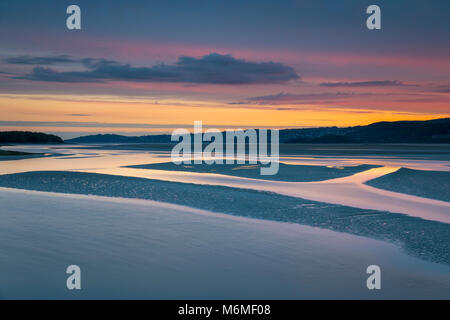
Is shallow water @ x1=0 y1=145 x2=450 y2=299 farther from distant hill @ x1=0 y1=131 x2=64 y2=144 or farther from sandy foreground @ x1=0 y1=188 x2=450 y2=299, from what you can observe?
distant hill @ x1=0 y1=131 x2=64 y2=144

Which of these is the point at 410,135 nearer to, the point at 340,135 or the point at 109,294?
the point at 340,135

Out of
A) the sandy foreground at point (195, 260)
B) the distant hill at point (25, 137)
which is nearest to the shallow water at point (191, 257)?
the sandy foreground at point (195, 260)

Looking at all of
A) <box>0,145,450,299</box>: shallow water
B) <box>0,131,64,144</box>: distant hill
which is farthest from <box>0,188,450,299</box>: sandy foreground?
<box>0,131,64,144</box>: distant hill

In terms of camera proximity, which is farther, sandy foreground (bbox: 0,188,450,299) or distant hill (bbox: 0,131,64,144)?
distant hill (bbox: 0,131,64,144)

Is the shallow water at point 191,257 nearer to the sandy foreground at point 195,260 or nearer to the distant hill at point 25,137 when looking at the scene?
the sandy foreground at point 195,260

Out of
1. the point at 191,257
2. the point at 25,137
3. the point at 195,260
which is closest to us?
the point at 195,260

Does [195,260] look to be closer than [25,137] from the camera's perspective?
Yes

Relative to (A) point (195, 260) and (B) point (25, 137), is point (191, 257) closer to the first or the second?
(A) point (195, 260)

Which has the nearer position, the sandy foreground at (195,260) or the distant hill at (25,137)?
the sandy foreground at (195,260)

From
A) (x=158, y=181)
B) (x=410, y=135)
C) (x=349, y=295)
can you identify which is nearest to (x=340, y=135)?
(x=410, y=135)

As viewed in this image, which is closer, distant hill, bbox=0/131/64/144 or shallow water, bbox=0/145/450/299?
shallow water, bbox=0/145/450/299

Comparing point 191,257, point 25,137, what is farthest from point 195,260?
point 25,137
